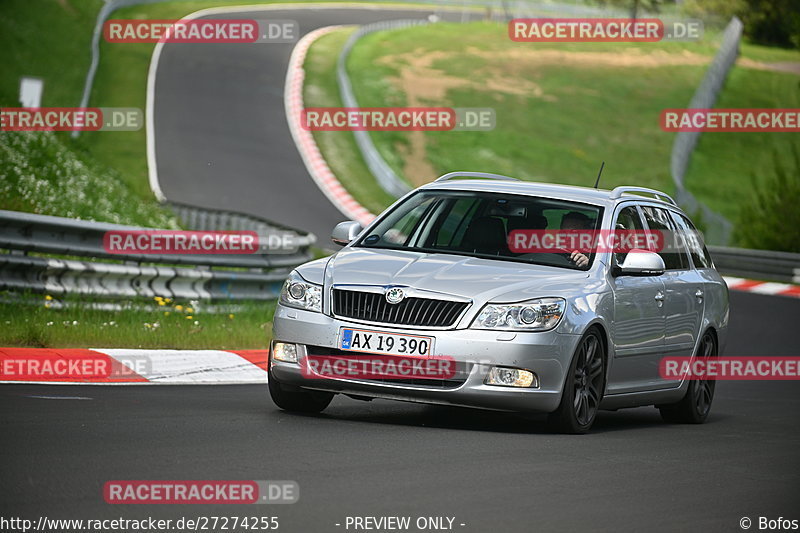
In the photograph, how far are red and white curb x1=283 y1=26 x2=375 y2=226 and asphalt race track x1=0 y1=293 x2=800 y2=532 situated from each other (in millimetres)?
24340

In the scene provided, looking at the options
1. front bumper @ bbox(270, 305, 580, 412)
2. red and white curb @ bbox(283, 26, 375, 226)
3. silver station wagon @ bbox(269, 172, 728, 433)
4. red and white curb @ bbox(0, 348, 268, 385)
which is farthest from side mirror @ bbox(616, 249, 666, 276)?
red and white curb @ bbox(283, 26, 375, 226)

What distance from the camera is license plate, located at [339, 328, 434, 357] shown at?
9.07 meters

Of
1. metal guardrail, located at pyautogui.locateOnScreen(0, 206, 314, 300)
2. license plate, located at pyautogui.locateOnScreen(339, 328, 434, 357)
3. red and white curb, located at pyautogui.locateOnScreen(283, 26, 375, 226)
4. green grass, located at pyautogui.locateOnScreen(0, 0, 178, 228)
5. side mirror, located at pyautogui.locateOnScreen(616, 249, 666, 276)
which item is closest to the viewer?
license plate, located at pyautogui.locateOnScreen(339, 328, 434, 357)

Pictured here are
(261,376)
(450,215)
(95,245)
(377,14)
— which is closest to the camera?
(450,215)

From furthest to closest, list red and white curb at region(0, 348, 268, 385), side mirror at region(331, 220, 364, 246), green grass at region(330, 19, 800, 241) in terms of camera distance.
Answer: green grass at region(330, 19, 800, 241) → red and white curb at region(0, 348, 268, 385) → side mirror at region(331, 220, 364, 246)

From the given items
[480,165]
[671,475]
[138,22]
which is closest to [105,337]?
[671,475]

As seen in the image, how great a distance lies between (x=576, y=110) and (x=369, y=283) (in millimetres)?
49694

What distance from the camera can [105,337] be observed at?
1250 centimetres

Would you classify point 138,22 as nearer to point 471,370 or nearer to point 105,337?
point 105,337

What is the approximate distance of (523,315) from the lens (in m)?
9.20

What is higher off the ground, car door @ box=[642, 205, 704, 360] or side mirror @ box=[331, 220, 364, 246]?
side mirror @ box=[331, 220, 364, 246]

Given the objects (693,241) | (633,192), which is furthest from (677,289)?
(693,241)

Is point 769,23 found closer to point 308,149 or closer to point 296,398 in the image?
point 308,149

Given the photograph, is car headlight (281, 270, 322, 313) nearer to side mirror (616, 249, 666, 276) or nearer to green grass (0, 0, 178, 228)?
side mirror (616, 249, 666, 276)
